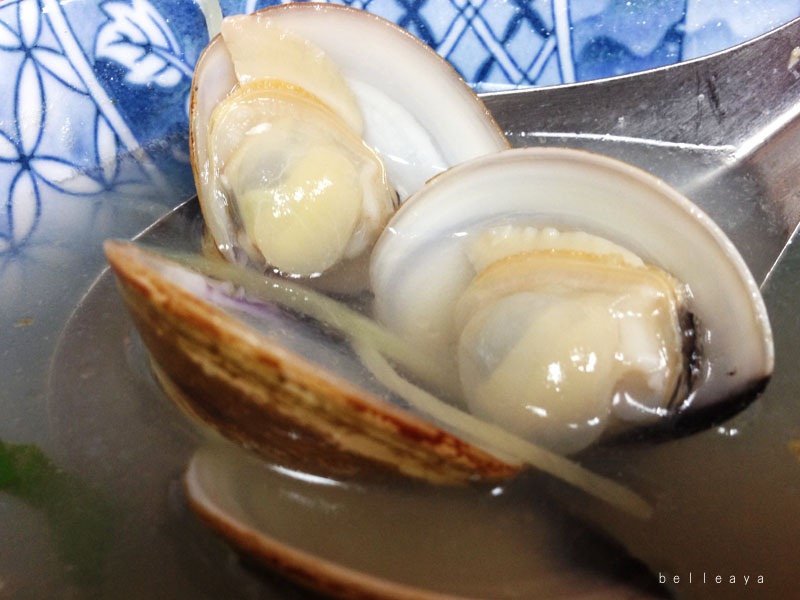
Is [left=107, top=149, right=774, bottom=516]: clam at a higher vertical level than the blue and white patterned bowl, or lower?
lower

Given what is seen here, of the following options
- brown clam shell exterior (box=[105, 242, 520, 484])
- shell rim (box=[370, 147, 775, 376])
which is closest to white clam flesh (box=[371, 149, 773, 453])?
shell rim (box=[370, 147, 775, 376])

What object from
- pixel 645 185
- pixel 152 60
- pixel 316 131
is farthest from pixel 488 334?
pixel 152 60

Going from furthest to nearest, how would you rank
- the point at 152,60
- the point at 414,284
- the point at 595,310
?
1. the point at 152,60
2. the point at 414,284
3. the point at 595,310

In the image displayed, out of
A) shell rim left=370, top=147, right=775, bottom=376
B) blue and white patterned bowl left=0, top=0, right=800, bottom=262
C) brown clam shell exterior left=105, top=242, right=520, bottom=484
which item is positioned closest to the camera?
brown clam shell exterior left=105, top=242, right=520, bottom=484

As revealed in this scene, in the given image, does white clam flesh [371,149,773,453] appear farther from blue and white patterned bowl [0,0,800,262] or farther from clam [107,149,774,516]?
blue and white patterned bowl [0,0,800,262]

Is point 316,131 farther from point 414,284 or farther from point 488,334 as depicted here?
point 488,334

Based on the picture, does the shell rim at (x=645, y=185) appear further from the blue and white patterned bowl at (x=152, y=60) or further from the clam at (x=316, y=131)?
the blue and white patterned bowl at (x=152, y=60)

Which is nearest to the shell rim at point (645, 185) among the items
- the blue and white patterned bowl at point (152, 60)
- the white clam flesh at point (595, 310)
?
the white clam flesh at point (595, 310)
